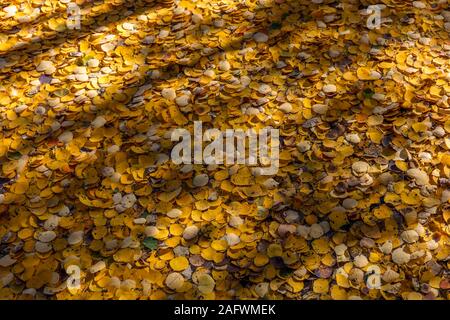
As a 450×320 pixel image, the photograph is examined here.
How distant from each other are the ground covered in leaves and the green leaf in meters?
0.01

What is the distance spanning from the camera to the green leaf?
2.31m

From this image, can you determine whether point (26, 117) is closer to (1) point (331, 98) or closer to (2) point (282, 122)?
(2) point (282, 122)

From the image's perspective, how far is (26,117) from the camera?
2.96 meters

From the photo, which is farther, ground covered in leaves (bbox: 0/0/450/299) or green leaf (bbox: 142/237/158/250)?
green leaf (bbox: 142/237/158/250)

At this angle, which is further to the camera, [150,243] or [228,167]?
[228,167]

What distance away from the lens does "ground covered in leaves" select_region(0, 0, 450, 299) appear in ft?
7.25

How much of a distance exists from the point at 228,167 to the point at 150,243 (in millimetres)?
641

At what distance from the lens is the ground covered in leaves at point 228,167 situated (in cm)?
221

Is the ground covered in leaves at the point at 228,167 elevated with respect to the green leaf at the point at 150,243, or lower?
elevated

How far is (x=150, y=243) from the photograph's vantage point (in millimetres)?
2324

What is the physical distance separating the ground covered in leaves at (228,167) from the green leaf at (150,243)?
1 cm

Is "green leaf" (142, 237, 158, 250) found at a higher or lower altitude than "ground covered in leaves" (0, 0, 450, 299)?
lower
